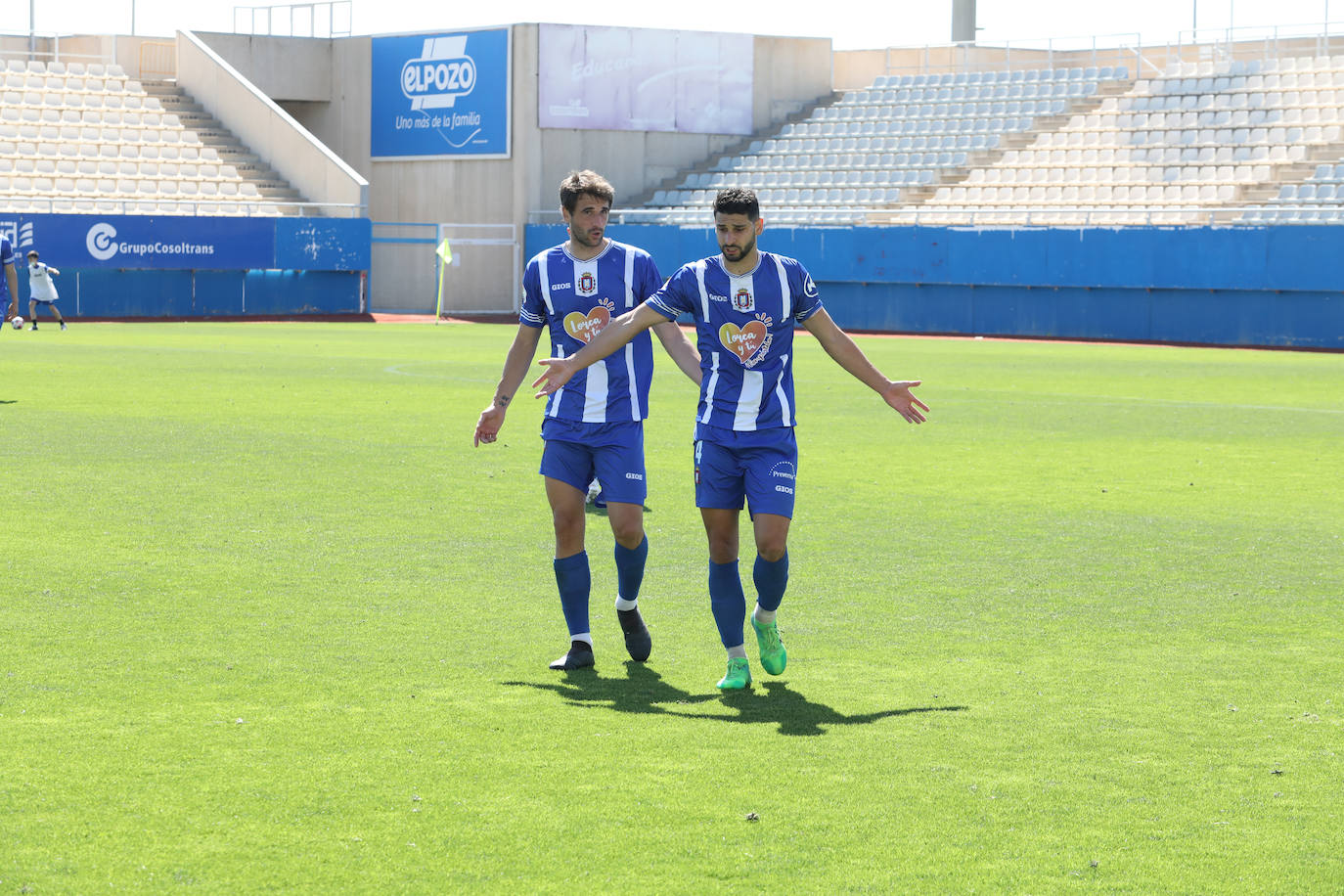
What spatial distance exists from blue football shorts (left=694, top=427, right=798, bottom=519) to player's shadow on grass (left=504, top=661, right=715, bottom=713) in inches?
29.5

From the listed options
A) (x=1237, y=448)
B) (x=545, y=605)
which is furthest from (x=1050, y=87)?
(x=545, y=605)

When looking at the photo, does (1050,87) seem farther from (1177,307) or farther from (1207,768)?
(1207,768)

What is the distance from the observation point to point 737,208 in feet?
22.6

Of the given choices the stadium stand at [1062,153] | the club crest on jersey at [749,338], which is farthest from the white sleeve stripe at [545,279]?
the stadium stand at [1062,153]

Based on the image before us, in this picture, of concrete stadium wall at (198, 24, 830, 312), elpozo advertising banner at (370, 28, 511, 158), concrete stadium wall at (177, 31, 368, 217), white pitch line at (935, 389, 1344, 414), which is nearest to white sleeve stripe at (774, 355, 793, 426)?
white pitch line at (935, 389, 1344, 414)

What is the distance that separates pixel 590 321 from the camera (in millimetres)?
7711

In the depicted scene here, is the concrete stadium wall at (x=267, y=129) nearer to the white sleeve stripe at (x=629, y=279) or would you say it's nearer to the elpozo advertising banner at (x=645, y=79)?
the elpozo advertising banner at (x=645, y=79)

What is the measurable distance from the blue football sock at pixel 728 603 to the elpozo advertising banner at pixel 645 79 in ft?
146

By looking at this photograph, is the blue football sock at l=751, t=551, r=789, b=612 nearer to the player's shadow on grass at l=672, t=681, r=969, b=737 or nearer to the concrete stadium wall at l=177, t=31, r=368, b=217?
the player's shadow on grass at l=672, t=681, r=969, b=737

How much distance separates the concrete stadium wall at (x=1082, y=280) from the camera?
36031 millimetres

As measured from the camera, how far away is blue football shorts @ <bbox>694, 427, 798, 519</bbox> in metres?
7.12

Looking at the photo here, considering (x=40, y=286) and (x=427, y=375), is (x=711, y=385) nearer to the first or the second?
(x=427, y=375)

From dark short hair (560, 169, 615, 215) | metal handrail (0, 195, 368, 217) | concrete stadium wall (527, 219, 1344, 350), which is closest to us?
dark short hair (560, 169, 615, 215)

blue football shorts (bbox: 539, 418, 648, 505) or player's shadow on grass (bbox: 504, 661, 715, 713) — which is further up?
blue football shorts (bbox: 539, 418, 648, 505)
